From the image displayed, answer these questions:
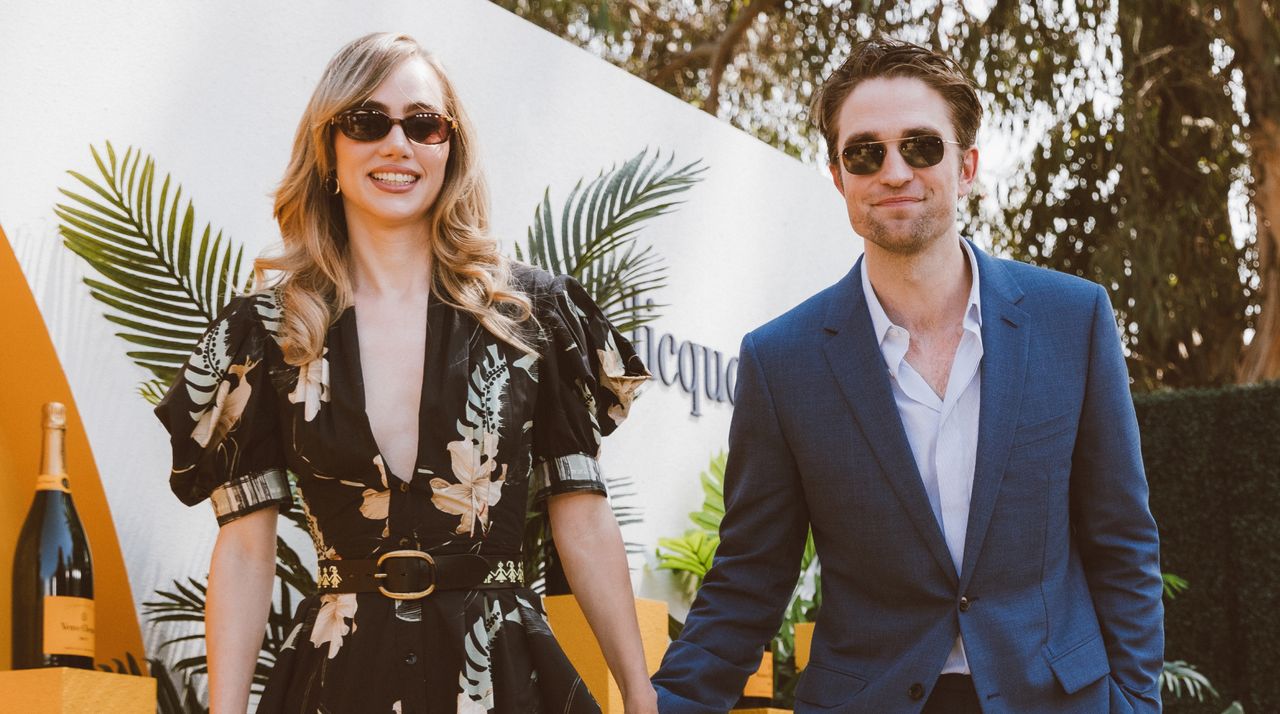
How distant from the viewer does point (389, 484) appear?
2289 mm

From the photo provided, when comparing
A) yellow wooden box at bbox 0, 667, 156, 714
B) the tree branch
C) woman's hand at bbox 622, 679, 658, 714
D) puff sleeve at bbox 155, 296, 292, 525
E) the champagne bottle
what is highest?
the tree branch

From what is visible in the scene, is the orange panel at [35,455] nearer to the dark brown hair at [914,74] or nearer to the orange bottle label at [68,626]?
the orange bottle label at [68,626]

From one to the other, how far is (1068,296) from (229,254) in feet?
8.05

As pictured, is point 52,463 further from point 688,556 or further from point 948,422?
point 688,556

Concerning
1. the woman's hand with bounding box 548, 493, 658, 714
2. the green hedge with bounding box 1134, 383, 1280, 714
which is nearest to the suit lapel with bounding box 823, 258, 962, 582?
the woman's hand with bounding box 548, 493, 658, 714

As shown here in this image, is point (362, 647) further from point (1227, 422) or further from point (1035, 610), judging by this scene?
point (1227, 422)

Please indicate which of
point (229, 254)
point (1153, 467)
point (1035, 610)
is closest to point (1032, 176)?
point (1153, 467)

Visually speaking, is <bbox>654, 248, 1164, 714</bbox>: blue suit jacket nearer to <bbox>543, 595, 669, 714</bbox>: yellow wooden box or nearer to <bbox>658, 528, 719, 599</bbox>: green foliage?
<bbox>543, 595, 669, 714</bbox>: yellow wooden box

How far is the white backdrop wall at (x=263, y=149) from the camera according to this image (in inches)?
156

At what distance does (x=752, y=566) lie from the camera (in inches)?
114

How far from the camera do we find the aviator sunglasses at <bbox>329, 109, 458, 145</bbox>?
249cm

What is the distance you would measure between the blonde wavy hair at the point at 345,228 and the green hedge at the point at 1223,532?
9062 mm

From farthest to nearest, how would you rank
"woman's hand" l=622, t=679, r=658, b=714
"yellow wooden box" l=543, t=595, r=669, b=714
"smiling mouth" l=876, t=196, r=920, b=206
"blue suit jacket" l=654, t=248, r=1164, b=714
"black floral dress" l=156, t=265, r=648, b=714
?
"yellow wooden box" l=543, t=595, r=669, b=714 → "smiling mouth" l=876, t=196, r=920, b=206 → "blue suit jacket" l=654, t=248, r=1164, b=714 → "woman's hand" l=622, t=679, r=658, b=714 → "black floral dress" l=156, t=265, r=648, b=714

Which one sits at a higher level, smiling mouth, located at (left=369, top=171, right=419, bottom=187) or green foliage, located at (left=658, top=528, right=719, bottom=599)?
smiling mouth, located at (left=369, top=171, right=419, bottom=187)
